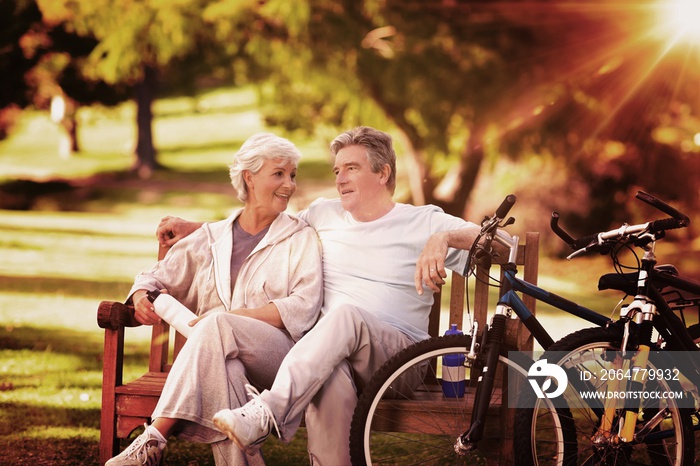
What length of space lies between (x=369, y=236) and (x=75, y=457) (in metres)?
1.91

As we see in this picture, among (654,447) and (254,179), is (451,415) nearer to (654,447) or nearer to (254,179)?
(654,447)

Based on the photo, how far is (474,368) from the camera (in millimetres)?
4129

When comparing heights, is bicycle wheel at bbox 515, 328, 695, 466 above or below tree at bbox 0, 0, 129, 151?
below

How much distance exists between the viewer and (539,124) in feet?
61.3

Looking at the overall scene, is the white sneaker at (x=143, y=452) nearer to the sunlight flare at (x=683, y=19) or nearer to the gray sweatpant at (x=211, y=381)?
the gray sweatpant at (x=211, y=381)

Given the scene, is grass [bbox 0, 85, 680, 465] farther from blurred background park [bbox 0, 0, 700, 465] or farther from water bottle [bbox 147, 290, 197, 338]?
water bottle [bbox 147, 290, 197, 338]

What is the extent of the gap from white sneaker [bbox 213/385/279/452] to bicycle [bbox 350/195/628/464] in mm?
372

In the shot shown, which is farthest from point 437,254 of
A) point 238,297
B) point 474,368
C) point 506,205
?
point 238,297

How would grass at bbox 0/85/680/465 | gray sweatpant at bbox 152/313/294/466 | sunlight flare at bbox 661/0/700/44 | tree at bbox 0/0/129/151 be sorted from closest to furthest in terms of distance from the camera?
gray sweatpant at bbox 152/313/294/466 < grass at bbox 0/85/680/465 < sunlight flare at bbox 661/0/700/44 < tree at bbox 0/0/129/151

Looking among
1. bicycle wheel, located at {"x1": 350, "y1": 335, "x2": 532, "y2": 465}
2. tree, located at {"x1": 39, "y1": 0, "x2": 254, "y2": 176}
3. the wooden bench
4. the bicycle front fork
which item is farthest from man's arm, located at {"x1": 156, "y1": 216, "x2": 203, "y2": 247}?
tree, located at {"x1": 39, "y1": 0, "x2": 254, "y2": 176}

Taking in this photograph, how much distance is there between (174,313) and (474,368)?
1403 mm

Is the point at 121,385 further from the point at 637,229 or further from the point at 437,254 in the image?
the point at 637,229

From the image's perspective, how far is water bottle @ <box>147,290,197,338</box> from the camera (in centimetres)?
457

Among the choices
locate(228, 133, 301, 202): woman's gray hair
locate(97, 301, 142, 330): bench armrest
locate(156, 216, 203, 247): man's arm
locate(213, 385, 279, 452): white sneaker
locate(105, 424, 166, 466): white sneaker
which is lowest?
locate(105, 424, 166, 466): white sneaker
